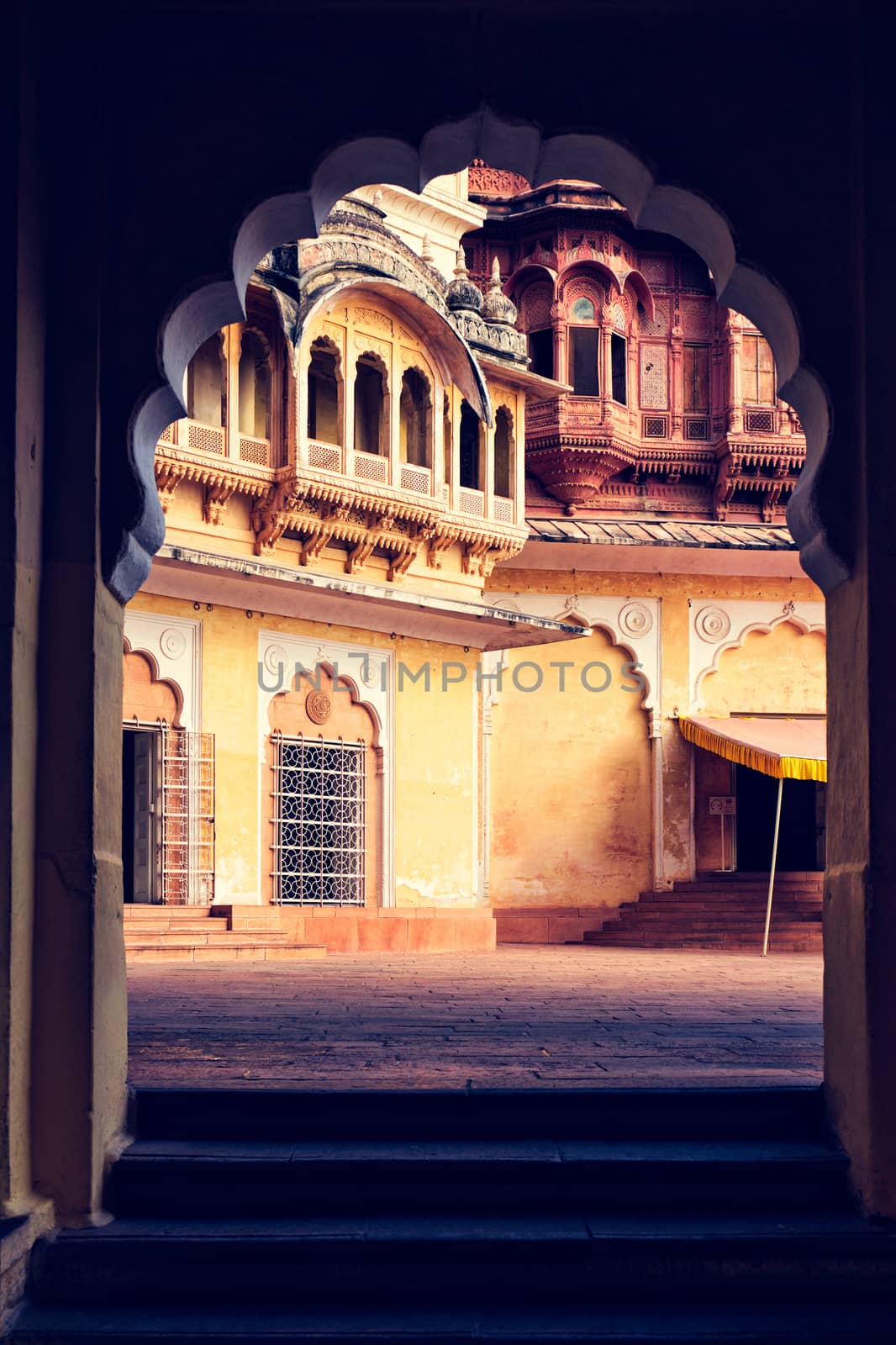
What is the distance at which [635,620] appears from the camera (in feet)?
62.8

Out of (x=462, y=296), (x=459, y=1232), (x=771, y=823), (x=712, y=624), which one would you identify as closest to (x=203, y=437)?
(x=462, y=296)

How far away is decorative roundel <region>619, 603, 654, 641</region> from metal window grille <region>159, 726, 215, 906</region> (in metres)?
7.04

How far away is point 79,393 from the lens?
3.62 m

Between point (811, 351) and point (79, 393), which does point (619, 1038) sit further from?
point (79, 393)

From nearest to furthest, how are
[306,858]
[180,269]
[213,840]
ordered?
[180,269], [213,840], [306,858]

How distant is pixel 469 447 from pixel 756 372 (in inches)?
210

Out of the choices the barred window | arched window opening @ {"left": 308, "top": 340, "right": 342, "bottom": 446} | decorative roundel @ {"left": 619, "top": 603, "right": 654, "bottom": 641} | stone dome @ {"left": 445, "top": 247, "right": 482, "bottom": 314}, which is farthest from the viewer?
the barred window

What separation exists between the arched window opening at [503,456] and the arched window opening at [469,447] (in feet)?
1.17

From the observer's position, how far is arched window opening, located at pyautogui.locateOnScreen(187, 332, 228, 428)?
44.9 feet

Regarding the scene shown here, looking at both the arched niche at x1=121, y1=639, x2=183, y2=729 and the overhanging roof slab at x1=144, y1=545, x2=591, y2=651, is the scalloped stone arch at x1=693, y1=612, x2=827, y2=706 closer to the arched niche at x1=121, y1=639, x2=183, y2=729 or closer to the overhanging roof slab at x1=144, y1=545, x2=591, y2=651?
Answer: the overhanging roof slab at x1=144, y1=545, x2=591, y2=651

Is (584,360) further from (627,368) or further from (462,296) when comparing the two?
(462,296)

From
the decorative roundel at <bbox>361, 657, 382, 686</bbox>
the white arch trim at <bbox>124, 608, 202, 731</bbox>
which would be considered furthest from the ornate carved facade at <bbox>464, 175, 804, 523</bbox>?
the white arch trim at <bbox>124, 608, 202, 731</bbox>

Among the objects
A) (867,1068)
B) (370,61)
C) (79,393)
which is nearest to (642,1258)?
(867,1068)

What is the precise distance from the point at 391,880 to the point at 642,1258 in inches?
486
